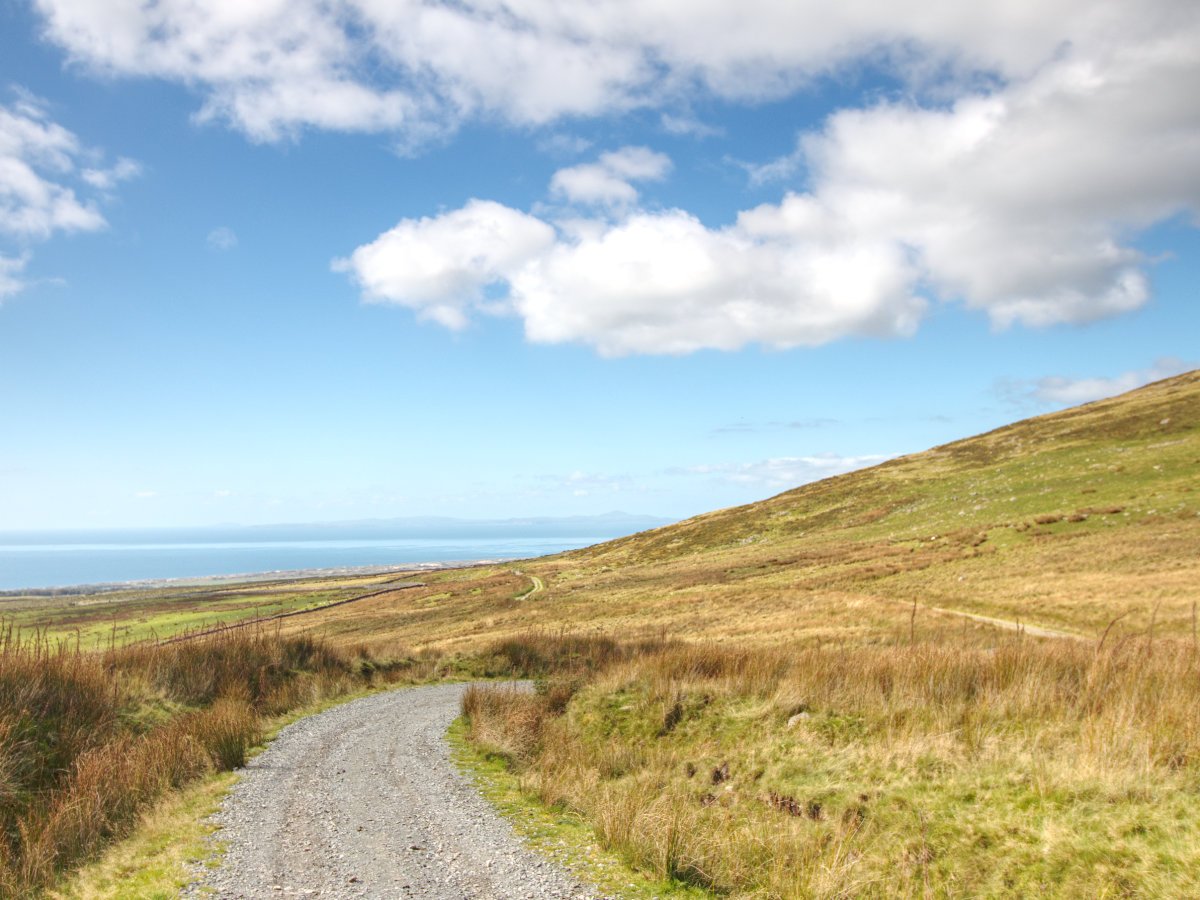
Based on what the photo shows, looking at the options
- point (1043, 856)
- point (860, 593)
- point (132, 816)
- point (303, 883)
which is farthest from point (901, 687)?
point (860, 593)

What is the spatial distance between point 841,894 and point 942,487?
78760 millimetres

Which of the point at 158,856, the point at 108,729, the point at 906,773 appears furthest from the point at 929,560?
the point at 158,856

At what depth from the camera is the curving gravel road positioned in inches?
294

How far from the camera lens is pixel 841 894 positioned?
666 cm

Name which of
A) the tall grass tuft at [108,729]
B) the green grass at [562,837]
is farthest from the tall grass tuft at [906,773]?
the tall grass tuft at [108,729]

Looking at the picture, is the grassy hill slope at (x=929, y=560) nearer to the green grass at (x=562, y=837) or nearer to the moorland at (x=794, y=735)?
the moorland at (x=794, y=735)

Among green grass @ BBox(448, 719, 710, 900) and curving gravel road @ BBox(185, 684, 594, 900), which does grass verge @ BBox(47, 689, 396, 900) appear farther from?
green grass @ BBox(448, 719, 710, 900)

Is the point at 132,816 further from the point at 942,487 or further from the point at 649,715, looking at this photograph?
the point at 942,487

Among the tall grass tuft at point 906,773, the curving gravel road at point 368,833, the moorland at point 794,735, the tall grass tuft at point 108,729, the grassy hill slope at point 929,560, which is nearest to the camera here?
the tall grass tuft at point 906,773

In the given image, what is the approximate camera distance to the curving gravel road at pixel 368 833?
24.5 ft

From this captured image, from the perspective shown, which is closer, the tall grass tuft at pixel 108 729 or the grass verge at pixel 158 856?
the grass verge at pixel 158 856

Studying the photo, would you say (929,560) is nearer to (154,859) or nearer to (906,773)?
(906,773)

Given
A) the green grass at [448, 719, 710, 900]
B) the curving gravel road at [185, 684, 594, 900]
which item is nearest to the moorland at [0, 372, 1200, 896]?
the green grass at [448, 719, 710, 900]

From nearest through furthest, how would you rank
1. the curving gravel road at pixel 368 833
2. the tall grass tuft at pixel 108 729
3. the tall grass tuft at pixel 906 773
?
the tall grass tuft at pixel 906 773
the curving gravel road at pixel 368 833
the tall grass tuft at pixel 108 729
